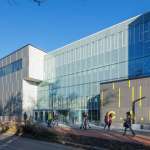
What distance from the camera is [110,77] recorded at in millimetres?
44625

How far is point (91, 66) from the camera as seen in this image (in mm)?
48312

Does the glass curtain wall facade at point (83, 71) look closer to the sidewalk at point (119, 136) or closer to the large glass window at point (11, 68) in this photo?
the large glass window at point (11, 68)

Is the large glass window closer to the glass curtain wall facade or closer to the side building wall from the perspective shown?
the side building wall

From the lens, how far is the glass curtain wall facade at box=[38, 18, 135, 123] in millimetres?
43875

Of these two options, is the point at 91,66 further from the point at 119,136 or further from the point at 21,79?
the point at 119,136

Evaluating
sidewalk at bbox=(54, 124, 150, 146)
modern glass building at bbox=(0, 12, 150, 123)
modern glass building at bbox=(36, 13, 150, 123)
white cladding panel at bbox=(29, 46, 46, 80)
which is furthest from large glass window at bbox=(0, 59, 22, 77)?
sidewalk at bbox=(54, 124, 150, 146)

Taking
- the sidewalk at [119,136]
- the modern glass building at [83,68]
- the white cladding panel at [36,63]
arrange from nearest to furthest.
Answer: the sidewalk at [119,136]
the modern glass building at [83,68]
the white cladding panel at [36,63]

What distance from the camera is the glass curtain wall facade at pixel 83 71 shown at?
43.9 m

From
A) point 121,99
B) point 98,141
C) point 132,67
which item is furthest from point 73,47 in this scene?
point 98,141

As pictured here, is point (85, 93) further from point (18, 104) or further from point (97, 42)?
point (18, 104)

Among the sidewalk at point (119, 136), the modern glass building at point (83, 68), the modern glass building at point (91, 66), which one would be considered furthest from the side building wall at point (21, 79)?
the sidewalk at point (119, 136)

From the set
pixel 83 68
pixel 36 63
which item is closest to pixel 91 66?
pixel 83 68

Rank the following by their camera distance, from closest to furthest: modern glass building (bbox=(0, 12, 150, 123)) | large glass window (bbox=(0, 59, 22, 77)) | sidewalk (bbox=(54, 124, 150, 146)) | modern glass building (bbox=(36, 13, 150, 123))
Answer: sidewalk (bbox=(54, 124, 150, 146)) → modern glass building (bbox=(36, 13, 150, 123)) → modern glass building (bbox=(0, 12, 150, 123)) → large glass window (bbox=(0, 59, 22, 77))

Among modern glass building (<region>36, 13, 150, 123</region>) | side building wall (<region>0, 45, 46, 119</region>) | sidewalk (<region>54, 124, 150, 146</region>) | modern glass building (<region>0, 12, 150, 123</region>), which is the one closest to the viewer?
sidewalk (<region>54, 124, 150, 146</region>)
